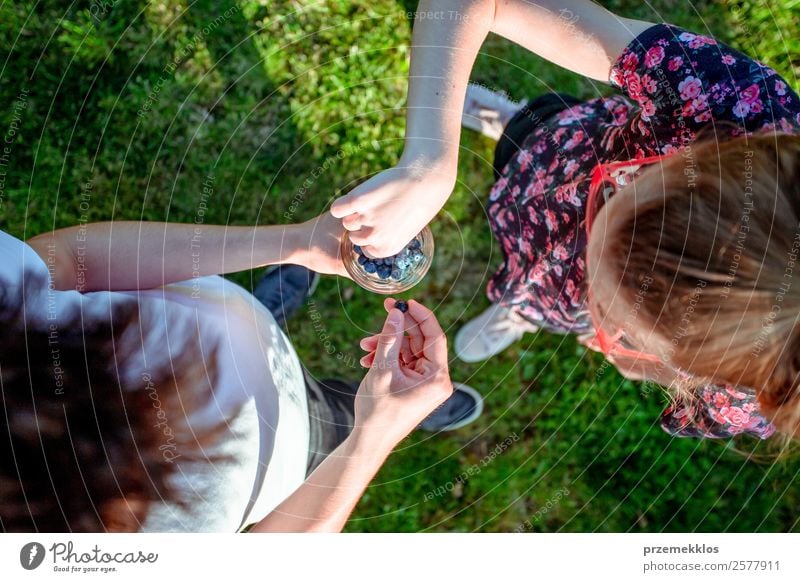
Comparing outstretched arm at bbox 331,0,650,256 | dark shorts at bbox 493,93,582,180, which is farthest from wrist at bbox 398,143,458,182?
dark shorts at bbox 493,93,582,180

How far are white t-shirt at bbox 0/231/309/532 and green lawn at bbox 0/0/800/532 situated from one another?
0.22 metres

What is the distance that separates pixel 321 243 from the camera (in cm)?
82

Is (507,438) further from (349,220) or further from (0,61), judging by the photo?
(0,61)

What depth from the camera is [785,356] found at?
64 centimetres

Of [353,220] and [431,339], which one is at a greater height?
[353,220]

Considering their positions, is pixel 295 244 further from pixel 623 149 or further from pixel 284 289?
pixel 623 149

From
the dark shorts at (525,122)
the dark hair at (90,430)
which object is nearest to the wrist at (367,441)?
the dark hair at (90,430)

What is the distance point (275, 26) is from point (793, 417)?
36.8 inches

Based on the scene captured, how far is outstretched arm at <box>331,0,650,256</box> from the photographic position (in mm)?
688

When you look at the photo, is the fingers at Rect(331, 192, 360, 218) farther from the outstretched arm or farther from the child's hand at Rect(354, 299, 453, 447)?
the child's hand at Rect(354, 299, 453, 447)

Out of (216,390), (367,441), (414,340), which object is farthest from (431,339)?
(216,390)

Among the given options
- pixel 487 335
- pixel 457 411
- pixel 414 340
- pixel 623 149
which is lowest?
pixel 457 411

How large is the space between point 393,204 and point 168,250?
333mm

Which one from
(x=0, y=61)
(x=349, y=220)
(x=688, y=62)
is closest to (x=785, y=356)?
(x=688, y=62)
